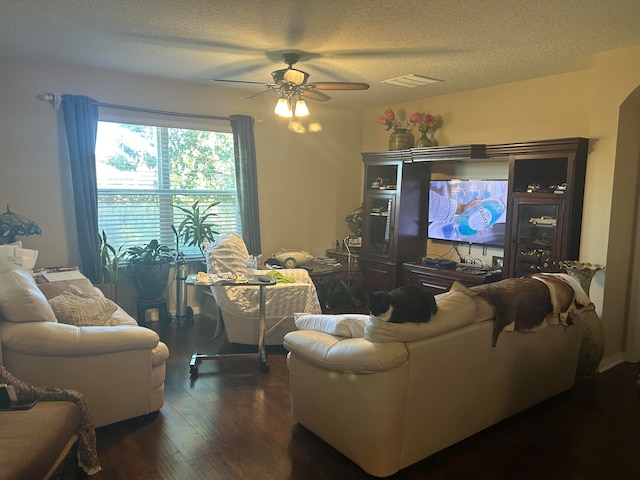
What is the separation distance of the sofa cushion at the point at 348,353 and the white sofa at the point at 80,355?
95 centimetres

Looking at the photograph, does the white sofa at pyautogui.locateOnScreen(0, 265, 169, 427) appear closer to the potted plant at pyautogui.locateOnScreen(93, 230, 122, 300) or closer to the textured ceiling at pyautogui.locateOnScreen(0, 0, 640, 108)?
the potted plant at pyautogui.locateOnScreen(93, 230, 122, 300)

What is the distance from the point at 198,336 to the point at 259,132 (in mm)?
2392

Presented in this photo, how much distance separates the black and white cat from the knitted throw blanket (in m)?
1.44

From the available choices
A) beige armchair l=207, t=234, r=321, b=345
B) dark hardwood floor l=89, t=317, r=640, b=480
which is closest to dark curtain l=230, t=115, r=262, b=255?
beige armchair l=207, t=234, r=321, b=345

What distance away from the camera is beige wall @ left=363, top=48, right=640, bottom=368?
146 inches

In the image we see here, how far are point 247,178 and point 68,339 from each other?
304 centimetres

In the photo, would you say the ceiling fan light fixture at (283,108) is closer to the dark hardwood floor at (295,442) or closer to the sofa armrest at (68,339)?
the sofa armrest at (68,339)

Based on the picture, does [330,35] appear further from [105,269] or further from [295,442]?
[105,269]

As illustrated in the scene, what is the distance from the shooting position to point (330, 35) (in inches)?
131

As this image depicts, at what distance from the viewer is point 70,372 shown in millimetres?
2713

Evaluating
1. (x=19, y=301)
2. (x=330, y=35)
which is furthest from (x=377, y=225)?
(x=19, y=301)

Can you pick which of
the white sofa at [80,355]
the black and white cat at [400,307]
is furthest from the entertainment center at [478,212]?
the white sofa at [80,355]

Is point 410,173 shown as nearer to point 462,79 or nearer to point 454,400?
point 462,79

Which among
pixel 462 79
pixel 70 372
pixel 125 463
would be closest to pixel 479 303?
pixel 125 463
